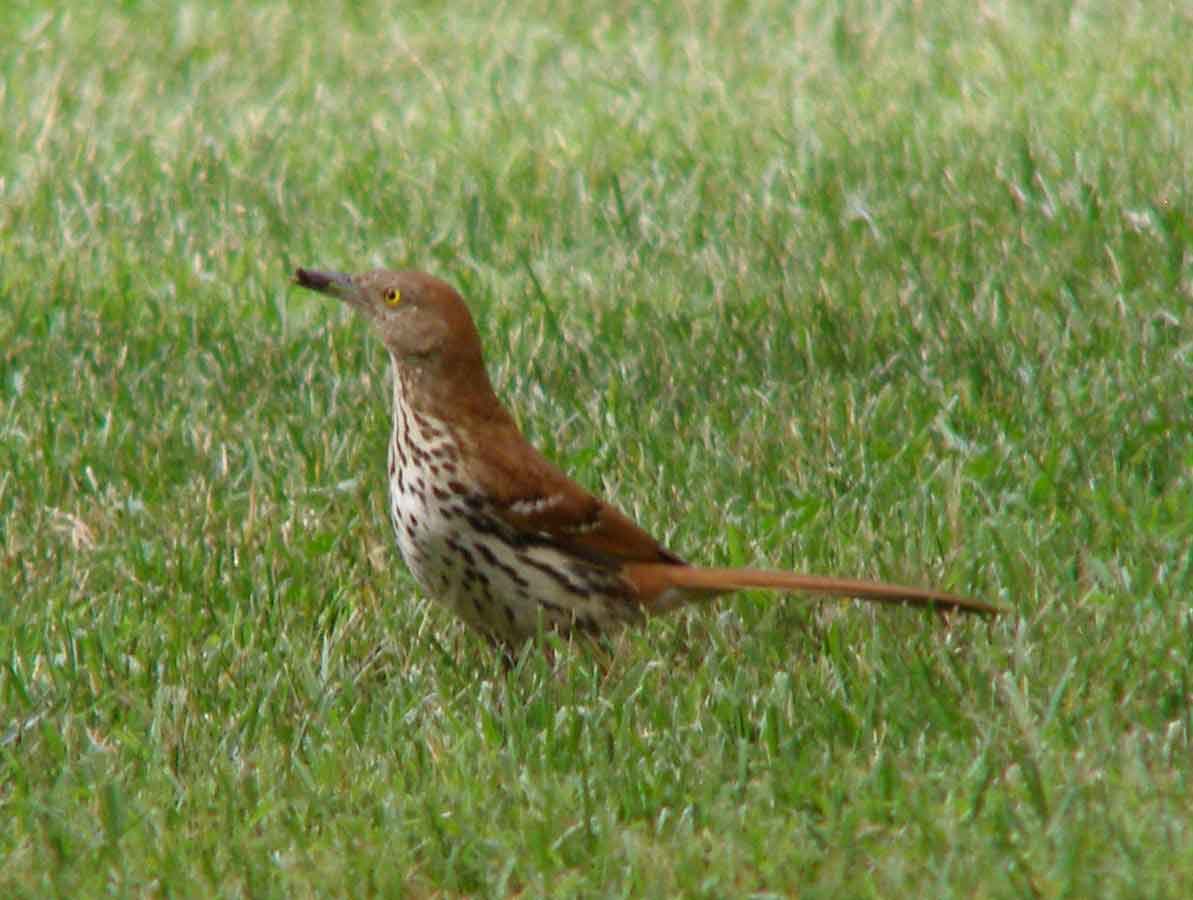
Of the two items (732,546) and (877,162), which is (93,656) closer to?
(732,546)

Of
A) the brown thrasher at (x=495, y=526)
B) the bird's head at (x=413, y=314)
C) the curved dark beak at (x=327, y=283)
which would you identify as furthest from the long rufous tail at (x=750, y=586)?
the curved dark beak at (x=327, y=283)

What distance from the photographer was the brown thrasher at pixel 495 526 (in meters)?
4.65

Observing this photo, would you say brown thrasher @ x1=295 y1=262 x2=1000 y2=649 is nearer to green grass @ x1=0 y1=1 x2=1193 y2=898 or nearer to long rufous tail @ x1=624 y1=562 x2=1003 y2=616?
long rufous tail @ x1=624 y1=562 x2=1003 y2=616

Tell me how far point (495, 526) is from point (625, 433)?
4.14 feet

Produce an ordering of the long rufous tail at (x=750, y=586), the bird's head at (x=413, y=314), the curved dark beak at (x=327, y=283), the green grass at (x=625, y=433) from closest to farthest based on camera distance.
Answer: the green grass at (x=625, y=433) → the long rufous tail at (x=750, y=586) → the bird's head at (x=413, y=314) → the curved dark beak at (x=327, y=283)

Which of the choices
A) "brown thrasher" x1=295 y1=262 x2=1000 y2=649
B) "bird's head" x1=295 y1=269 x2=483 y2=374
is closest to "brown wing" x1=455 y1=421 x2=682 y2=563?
"brown thrasher" x1=295 y1=262 x2=1000 y2=649

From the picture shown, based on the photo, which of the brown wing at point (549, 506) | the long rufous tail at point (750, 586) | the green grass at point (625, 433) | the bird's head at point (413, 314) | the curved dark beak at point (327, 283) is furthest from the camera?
the curved dark beak at point (327, 283)

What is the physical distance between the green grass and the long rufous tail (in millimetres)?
66

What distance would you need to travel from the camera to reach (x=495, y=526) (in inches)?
184

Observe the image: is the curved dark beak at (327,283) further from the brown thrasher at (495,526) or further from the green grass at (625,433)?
the green grass at (625,433)

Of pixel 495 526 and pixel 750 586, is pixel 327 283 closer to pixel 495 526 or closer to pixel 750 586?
pixel 495 526

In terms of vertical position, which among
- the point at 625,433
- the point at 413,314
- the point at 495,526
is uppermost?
the point at 413,314

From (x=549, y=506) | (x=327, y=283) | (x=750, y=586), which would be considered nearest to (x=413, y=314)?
(x=327, y=283)

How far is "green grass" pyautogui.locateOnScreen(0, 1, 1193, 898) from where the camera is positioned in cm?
391
